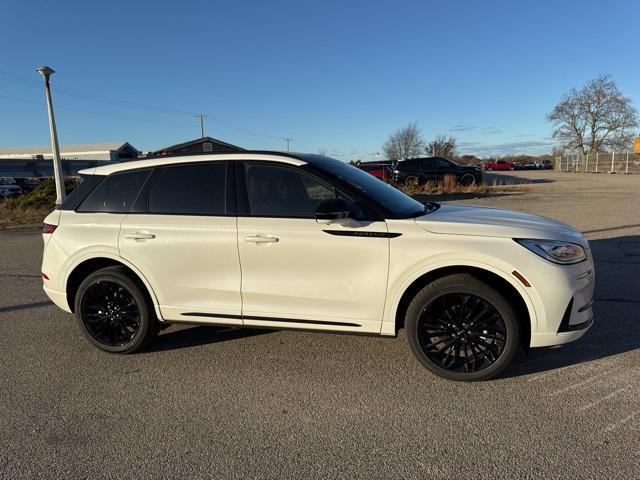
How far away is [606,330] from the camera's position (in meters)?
4.56

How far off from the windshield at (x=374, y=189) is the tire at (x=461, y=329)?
2.38 feet

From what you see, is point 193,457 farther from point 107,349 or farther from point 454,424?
point 107,349

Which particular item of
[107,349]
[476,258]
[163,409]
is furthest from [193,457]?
[476,258]

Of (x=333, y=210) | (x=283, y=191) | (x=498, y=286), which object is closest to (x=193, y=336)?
(x=283, y=191)

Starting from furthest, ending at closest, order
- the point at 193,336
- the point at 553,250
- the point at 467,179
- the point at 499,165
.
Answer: the point at 499,165 → the point at 467,179 → the point at 193,336 → the point at 553,250

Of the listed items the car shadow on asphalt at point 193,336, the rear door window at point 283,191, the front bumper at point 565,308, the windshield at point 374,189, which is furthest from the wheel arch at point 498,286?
the car shadow on asphalt at point 193,336

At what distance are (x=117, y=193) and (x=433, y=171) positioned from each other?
68.1 feet

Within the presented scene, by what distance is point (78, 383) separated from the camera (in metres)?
3.84

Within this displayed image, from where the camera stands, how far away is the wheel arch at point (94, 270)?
4258 millimetres

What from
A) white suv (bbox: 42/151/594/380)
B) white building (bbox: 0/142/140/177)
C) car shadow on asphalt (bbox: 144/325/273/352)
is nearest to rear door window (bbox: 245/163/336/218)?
white suv (bbox: 42/151/594/380)

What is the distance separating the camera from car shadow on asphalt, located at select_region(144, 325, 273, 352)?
4586 mm

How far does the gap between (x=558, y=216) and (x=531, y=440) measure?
11.1 meters

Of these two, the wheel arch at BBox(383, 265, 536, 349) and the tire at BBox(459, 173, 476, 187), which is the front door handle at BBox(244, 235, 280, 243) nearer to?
the wheel arch at BBox(383, 265, 536, 349)

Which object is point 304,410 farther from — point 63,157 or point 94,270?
point 63,157
